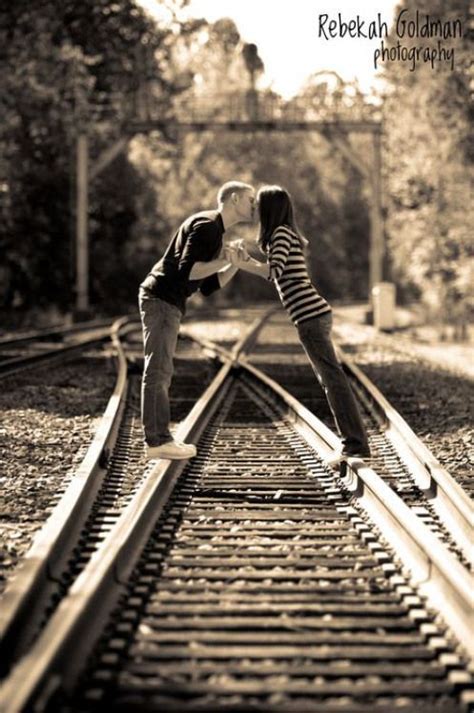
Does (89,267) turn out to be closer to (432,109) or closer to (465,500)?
(432,109)

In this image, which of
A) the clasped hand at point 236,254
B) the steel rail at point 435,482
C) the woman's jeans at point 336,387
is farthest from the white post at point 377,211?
the clasped hand at point 236,254

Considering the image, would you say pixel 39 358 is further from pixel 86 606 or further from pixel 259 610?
pixel 86 606

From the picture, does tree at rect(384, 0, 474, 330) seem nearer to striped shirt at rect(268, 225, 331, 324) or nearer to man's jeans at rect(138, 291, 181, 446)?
striped shirt at rect(268, 225, 331, 324)

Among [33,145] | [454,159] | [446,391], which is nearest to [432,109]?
[454,159]

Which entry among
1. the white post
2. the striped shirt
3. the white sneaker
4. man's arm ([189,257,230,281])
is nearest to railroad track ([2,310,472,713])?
the white sneaker

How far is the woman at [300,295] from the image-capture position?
6512 mm

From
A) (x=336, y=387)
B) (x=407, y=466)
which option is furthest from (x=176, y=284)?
(x=407, y=466)

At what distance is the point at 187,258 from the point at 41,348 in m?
12.9

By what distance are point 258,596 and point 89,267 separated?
106 feet

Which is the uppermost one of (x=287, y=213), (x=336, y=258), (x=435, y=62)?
(x=435, y=62)

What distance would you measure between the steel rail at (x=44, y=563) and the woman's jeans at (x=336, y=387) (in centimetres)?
142

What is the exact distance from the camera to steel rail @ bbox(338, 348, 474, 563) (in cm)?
526

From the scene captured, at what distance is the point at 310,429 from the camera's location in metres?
8.47

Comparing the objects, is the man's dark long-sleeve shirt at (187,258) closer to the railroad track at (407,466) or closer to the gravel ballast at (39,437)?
the gravel ballast at (39,437)
